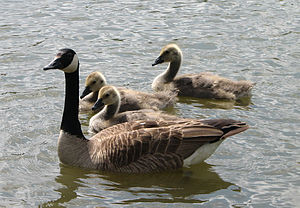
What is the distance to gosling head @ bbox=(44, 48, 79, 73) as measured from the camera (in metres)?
8.38

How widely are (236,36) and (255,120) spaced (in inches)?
169

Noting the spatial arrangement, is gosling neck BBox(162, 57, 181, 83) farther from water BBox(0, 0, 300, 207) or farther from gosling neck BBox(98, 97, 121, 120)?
gosling neck BBox(98, 97, 121, 120)

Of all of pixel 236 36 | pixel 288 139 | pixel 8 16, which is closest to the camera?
pixel 288 139

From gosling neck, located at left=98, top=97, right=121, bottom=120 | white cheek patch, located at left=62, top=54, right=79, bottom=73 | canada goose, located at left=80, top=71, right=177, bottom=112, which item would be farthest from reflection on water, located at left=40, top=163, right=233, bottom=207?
canada goose, located at left=80, top=71, right=177, bottom=112

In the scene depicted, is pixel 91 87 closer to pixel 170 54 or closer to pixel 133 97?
pixel 133 97

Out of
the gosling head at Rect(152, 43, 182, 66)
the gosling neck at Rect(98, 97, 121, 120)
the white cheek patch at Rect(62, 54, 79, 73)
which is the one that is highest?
the white cheek patch at Rect(62, 54, 79, 73)

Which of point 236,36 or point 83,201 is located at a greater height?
point 236,36

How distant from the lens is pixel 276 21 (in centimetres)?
1497

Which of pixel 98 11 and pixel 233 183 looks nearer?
pixel 233 183

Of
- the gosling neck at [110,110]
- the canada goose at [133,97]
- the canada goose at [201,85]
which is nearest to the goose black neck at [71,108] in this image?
the gosling neck at [110,110]

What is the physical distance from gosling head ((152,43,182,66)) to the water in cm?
56

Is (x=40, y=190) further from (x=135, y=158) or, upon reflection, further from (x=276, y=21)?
(x=276, y=21)

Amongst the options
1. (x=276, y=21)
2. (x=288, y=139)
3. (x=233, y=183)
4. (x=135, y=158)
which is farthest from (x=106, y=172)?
(x=276, y=21)

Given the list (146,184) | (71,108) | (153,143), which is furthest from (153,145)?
(71,108)
